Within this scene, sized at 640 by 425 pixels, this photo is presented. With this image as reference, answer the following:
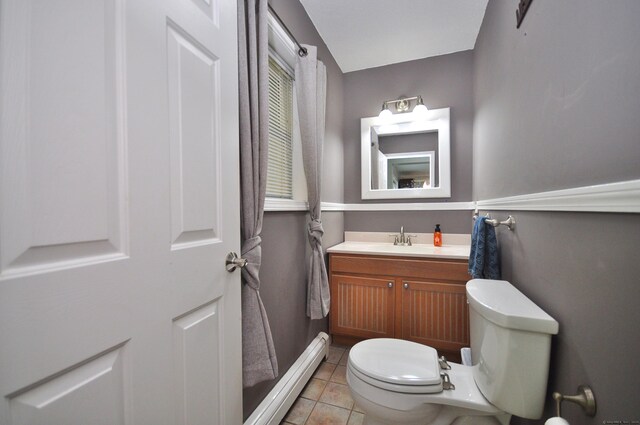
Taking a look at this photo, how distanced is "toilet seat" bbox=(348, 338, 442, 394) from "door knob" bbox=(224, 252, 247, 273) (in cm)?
67

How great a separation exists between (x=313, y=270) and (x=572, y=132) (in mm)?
1378

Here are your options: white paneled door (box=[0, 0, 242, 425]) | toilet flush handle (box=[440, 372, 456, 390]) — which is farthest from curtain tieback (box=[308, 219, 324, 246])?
toilet flush handle (box=[440, 372, 456, 390])

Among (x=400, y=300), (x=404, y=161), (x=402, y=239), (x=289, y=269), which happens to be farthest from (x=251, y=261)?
(x=404, y=161)

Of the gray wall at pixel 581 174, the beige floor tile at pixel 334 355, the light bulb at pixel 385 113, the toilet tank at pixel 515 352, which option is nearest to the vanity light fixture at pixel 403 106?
the light bulb at pixel 385 113

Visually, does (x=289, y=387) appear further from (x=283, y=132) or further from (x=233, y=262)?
(x=283, y=132)

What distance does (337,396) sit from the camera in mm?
1545

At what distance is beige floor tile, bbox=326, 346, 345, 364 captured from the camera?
6.33 ft

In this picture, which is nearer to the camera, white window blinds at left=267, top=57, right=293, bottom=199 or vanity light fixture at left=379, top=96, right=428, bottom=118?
white window blinds at left=267, top=57, right=293, bottom=199

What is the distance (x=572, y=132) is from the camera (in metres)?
0.69

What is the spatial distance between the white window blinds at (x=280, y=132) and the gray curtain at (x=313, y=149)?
0.48 ft

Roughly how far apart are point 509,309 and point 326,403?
121 cm

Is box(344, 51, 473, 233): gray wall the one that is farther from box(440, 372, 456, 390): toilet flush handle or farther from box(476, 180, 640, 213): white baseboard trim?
box(440, 372, 456, 390): toilet flush handle

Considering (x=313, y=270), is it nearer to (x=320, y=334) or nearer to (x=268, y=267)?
(x=268, y=267)

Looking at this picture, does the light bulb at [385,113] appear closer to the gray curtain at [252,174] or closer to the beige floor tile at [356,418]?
the gray curtain at [252,174]
